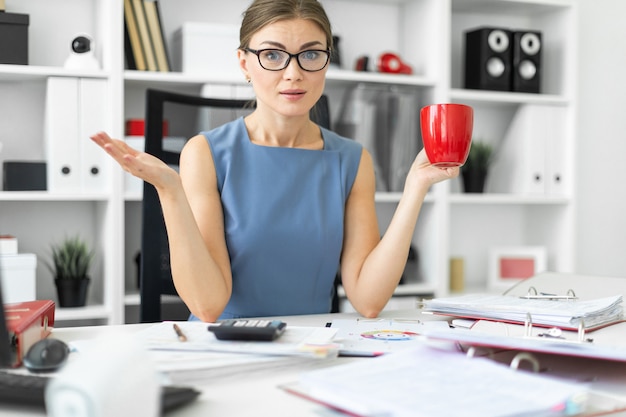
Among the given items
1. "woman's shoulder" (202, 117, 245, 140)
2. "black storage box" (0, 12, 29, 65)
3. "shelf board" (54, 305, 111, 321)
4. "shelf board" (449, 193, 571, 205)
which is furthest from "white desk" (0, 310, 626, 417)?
"shelf board" (449, 193, 571, 205)

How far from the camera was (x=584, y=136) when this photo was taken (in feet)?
11.3

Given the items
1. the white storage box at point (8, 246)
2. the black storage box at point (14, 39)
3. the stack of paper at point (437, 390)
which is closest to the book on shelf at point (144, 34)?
the black storage box at point (14, 39)

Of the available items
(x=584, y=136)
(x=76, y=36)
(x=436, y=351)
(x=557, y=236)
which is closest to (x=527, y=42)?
(x=584, y=136)

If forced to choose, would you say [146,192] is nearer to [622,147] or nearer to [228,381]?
[228,381]

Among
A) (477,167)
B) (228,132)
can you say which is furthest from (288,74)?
(477,167)

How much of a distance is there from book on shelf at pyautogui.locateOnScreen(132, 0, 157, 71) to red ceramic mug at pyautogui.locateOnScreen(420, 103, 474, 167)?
1628mm

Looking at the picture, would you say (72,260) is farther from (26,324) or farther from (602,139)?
(602,139)

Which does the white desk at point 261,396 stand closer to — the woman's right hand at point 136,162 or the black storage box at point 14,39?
the woman's right hand at point 136,162

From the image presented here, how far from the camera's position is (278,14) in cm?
152

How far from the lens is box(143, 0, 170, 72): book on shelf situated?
104 inches

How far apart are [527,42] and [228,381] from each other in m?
2.66

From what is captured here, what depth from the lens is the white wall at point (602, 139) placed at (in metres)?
3.46

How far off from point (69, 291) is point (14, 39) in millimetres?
871

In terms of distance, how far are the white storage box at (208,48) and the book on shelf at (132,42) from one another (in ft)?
0.51
